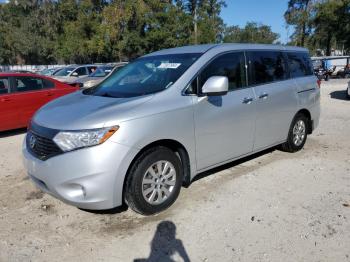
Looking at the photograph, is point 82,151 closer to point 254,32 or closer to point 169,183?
point 169,183

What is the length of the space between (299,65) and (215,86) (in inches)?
109

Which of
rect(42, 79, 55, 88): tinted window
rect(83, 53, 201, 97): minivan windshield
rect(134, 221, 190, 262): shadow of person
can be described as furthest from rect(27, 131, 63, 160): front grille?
rect(42, 79, 55, 88): tinted window

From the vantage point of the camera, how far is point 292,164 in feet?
18.8

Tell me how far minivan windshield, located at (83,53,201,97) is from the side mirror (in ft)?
1.13

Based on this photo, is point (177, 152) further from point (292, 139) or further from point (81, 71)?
point (81, 71)

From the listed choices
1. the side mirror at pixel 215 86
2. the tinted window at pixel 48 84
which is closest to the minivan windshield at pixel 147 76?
the side mirror at pixel 215 86

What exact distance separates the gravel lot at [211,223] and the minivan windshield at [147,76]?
140 centimetres

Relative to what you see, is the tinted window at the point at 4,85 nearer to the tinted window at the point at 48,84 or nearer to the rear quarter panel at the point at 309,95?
the tinted window at the point at 48,84

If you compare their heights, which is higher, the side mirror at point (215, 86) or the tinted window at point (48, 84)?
the tinted window at point (48, 84)

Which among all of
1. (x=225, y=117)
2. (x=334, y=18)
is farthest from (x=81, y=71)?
(x=334, y=18)

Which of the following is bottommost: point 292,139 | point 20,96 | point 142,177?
point 292,139

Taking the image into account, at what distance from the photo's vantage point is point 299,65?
6.24 m

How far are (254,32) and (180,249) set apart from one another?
87208 mm

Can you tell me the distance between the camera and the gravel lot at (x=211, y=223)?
11.0 feet
